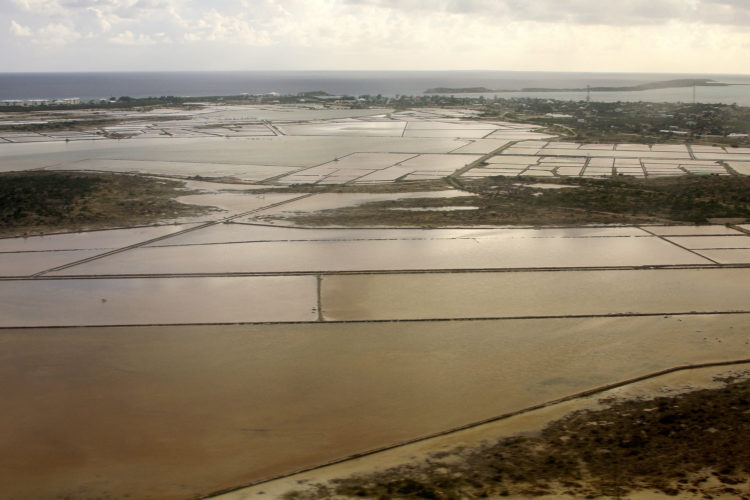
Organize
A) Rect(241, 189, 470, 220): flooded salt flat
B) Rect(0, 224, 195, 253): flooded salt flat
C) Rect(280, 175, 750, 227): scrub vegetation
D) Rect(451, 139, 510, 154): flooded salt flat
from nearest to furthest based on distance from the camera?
Rect(0, 224, 195, 253): flooded salt flat, Rect(280, 175, 750, 227): scrub vegetation, Rect(241, 189, 470, 220): flooded salt flat, Rect(451, 139, 510, 154): flooded salt flat

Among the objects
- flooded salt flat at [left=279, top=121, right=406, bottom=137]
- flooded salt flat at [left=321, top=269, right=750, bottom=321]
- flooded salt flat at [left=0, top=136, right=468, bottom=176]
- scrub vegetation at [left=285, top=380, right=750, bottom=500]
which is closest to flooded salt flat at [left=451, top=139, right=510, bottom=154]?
flooded salt flat at [left=0, top=136, right=468, bottom=176]

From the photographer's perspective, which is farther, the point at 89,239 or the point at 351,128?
the point at 351,128

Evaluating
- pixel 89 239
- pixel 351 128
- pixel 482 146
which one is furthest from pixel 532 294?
pixel 351 128

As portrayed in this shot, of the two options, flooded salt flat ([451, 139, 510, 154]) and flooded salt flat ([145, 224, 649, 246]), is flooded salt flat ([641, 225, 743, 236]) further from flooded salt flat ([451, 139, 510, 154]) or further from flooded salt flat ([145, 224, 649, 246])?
flooded salt flat ([451, 139, 510, 154])

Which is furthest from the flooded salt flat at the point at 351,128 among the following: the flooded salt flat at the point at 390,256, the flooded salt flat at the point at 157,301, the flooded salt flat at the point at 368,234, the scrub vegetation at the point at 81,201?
the flooded salt flat at the point at 157,301

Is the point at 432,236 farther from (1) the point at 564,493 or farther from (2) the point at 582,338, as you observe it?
(1) the point at 564,493

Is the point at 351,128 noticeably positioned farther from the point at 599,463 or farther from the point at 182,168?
the point at 599,463
